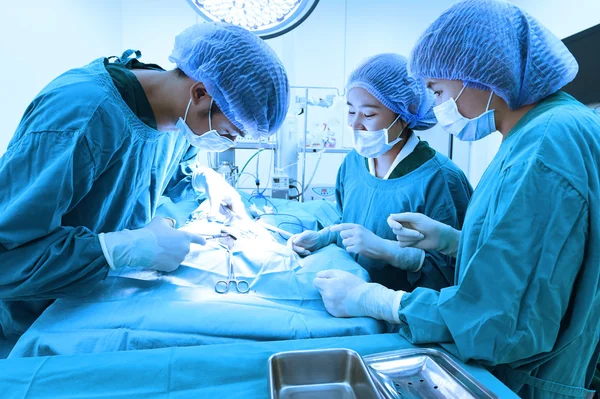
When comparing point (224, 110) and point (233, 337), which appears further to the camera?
point (224, 110)

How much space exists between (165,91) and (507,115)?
0.99 metres

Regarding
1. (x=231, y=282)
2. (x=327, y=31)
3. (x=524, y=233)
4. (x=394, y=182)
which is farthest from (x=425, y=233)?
(x=327, y=31)

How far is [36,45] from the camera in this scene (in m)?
2.30

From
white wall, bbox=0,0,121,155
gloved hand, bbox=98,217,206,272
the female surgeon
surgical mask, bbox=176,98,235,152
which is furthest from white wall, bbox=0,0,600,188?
gloved hand, bbox=98,217,206,272

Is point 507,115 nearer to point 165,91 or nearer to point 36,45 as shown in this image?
point 165,91

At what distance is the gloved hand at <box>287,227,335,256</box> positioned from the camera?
1470mm

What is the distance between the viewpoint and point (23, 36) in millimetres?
2164

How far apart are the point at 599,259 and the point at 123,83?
1200mm

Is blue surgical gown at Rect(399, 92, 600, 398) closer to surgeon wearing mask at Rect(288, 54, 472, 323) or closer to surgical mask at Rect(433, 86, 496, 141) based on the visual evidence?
surgical mask at Rect(433, 86, 496, 141)

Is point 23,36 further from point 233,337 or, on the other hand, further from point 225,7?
point 233,337

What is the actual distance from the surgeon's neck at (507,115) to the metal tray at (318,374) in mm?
745

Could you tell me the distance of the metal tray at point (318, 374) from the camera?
65 cm

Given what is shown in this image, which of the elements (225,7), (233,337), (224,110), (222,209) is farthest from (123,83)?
(222,209)

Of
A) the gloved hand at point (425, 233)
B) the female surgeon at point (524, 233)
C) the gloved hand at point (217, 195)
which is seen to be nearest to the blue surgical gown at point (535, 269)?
the female surgeon at point (524, 233)
